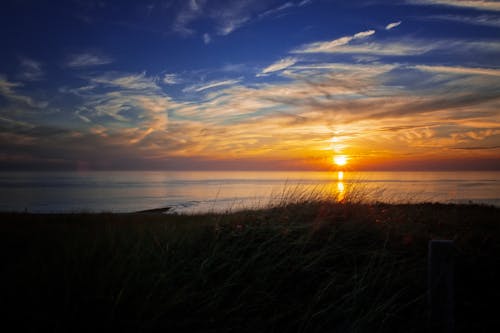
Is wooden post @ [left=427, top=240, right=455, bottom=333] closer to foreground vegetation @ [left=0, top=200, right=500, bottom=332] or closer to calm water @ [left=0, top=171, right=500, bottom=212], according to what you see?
foreground vegetation @ [left=0, top=200, right=500, bottom=332]

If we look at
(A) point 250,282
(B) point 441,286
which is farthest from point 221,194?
(B) point 441,286

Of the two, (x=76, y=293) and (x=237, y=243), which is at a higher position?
(x=237, y=243)

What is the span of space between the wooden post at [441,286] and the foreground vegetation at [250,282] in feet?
0.96

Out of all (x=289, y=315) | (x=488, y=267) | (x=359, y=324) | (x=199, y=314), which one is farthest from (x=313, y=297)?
(x=488, y=267)

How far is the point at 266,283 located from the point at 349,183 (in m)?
6.26

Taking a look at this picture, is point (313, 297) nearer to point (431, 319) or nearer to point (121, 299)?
point (431, 319)

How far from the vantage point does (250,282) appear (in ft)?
13.6

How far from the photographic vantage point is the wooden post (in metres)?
2.95

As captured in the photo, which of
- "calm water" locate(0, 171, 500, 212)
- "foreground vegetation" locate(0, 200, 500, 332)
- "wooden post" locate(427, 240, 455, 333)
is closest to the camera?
"wooden post" locate(427, 240, 455, 333)

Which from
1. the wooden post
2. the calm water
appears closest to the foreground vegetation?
the wooden post

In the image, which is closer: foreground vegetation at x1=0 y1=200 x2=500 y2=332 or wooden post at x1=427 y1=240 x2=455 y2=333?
wooden post at x1=427 y1=240 x2=455 y2=333

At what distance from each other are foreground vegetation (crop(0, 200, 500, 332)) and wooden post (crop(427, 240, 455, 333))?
0.29 meters

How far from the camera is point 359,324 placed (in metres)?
3.16

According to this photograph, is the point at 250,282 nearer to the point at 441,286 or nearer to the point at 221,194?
the point at 441,286
